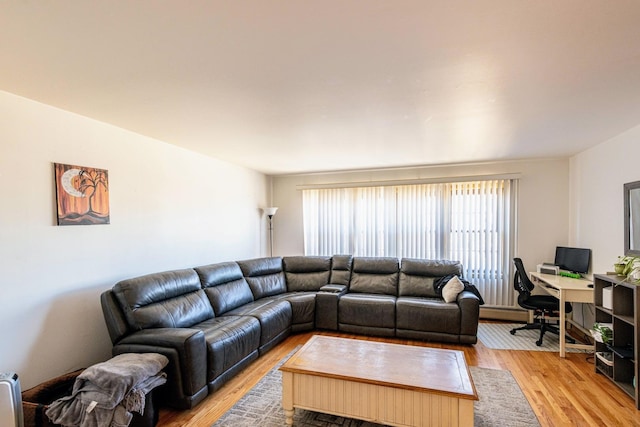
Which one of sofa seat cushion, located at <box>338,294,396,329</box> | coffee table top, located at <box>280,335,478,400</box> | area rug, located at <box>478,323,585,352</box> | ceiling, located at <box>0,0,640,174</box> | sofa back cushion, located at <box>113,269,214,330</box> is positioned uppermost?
ceiling, located at <box>0,0,640,174</box>

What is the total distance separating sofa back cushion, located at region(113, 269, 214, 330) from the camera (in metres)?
2.61

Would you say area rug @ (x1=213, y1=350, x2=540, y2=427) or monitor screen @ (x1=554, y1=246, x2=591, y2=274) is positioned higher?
monitor screen @ (x1=554, y1=246, x2=591, y2=274)

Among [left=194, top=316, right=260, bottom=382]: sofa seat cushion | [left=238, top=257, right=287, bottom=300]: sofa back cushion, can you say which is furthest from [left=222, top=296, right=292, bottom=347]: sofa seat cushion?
[left=238, top=257, right=287, bottom=300]: sofa back cushion

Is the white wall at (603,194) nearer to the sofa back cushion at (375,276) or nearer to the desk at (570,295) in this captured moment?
the desk at (570,295)

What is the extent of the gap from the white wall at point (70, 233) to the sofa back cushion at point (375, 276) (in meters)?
2.35

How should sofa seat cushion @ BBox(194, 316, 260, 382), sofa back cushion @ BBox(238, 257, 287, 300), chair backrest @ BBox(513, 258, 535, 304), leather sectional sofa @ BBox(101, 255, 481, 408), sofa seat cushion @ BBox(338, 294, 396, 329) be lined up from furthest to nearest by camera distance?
sofa back cushion @ BBox(238, 257, 287, 300) → sofa seat cushion @ BBox(338, 294, 396, 329) → chair backrest @ BBox(513, 258, 535, 304) → sofa seat cushion @ BBox(194, 316, 260, 382) → leather sectional sofa @ BBox(101, 255, 481, 408)

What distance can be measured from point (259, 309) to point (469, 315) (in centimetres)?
248

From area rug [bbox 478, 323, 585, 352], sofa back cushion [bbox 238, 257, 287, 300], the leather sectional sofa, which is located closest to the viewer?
the leather sectional sofa

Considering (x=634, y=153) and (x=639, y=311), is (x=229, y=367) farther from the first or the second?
(x=634, y=153)

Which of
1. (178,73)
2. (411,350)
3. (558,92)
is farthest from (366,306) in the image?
(178,73)

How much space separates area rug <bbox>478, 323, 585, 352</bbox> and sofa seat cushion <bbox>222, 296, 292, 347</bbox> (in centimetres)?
243

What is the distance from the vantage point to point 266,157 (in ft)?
14.0

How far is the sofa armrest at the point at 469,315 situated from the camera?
3.63m

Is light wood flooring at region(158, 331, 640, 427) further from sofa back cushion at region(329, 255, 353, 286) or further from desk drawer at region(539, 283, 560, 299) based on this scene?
sofa back cushion at region(329, 255, 353, 286)
